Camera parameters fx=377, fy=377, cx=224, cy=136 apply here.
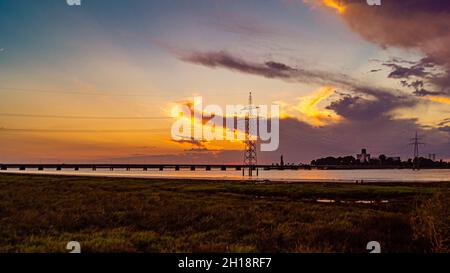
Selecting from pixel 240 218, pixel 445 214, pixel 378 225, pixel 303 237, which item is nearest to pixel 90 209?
pixel 240 218

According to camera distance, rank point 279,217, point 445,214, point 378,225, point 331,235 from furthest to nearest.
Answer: point 279,217, point 378,225, point 331,235, point 445,214

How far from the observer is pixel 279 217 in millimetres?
25234

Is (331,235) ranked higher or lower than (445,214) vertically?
lower

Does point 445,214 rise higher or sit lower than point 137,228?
higher

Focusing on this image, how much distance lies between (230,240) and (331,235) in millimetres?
5366

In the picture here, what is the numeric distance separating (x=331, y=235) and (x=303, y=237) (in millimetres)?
1847

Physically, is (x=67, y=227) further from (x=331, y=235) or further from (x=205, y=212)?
(x=331, y=235)
